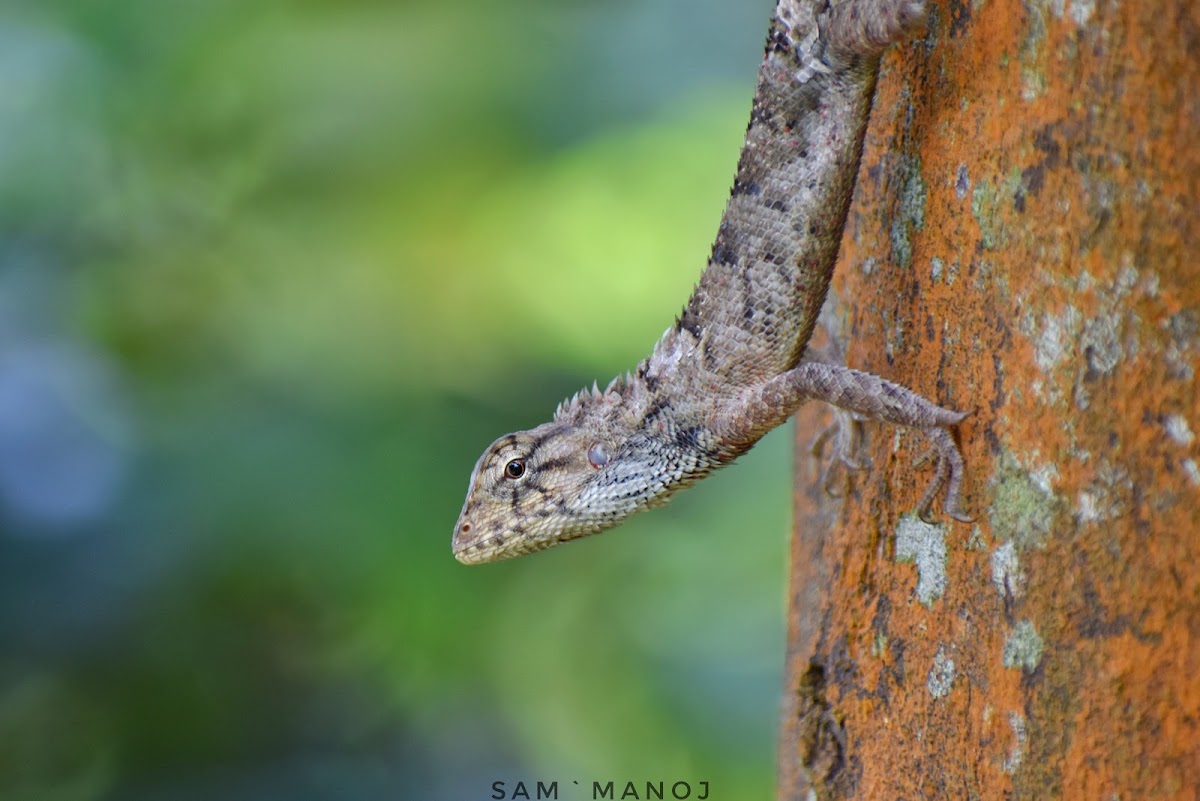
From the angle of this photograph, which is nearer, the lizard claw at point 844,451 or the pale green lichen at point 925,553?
the pale green lichen at point 925,553

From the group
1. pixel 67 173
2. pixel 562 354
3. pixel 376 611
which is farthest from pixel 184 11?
pixel 376 611

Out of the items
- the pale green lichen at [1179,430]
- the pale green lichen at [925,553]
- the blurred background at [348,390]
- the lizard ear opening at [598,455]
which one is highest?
the blurred background at [348,390]

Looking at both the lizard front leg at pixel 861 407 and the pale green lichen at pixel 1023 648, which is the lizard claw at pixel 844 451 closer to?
the lizard front leg at pixel 861 407

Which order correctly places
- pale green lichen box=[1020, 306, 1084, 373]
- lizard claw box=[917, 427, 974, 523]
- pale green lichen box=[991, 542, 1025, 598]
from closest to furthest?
pale green lichen box=[1020, 306, 1084, 373]
pale green lichen box=[991, 542, 1025, 598]
lizard claw box=[917, 427, 974, 523]

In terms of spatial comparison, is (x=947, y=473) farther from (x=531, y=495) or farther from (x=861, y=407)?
(x=531, y=495)

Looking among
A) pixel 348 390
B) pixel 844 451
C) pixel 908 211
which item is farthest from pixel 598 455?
pixel 348 390

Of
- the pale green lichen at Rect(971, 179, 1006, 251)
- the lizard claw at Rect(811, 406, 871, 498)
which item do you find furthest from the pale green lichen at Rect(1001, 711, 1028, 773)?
the pale green lichen at Rect(971, 179, 1006, 251)

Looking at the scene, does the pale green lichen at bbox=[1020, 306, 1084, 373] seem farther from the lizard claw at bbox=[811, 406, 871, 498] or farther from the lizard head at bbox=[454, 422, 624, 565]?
the lizard head at bbox=[454, 422, 624, 565]

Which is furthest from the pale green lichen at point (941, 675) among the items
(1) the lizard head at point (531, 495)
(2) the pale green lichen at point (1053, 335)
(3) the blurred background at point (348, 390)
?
(3) the blurred background at point (348, 390)
